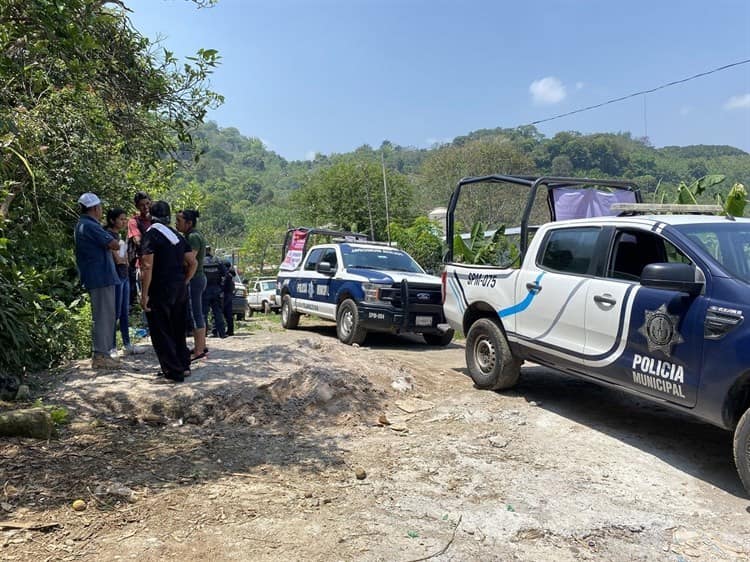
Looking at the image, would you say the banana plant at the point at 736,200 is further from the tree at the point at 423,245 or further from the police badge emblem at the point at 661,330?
the tree at the point at 423,245

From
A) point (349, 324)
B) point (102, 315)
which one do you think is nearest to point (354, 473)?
point (102, 315)

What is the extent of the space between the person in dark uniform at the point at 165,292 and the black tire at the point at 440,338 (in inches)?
210

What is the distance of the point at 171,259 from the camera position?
5828 millimetres

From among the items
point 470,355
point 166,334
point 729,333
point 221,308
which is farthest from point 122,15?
point 729,333

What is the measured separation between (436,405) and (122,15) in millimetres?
5408

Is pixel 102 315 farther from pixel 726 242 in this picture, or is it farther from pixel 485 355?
pixel 726 242

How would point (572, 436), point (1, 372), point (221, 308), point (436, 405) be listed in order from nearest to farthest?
point (572, 436), point (1, 372), point (436, 405), point (221, 308)

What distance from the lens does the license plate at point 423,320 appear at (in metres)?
9.63

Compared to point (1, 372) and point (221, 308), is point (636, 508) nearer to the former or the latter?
point (1, 372)

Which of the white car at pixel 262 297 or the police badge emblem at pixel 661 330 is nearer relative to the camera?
the police badge emblem at pixel 661 330

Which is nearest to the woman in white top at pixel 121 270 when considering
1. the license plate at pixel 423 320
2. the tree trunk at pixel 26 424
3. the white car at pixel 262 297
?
the tree trunk at pixel 26 424

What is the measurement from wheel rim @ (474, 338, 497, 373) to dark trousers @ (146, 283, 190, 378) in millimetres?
3147

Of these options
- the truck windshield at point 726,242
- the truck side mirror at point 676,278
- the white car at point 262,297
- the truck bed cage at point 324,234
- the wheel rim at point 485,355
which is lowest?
the white car at point 262,297

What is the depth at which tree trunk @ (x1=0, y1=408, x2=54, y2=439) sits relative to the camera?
4.44 metres
